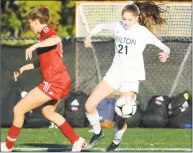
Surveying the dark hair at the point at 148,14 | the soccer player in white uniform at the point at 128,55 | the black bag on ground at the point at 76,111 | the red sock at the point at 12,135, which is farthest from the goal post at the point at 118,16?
the red sock at the point at 12,135

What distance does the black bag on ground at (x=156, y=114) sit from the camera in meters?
15.2

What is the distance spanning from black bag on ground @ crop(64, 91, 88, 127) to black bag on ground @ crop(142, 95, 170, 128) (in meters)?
1.21

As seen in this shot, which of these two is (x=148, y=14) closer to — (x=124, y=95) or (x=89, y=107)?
(x=124, y=95)

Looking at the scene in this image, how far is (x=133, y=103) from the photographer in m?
10.5

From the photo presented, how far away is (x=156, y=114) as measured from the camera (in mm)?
15289

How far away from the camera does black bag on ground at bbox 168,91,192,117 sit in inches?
604

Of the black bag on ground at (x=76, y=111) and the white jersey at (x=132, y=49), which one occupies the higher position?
the white jersey at (x=132, y=49)

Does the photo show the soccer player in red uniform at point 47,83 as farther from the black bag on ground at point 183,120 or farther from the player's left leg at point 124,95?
the black bag on ground at point 183,120

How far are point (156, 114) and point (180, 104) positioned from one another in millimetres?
539

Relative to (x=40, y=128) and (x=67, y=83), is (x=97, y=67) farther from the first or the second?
(x=67, y=83)

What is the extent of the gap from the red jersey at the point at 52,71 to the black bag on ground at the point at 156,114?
525 cm

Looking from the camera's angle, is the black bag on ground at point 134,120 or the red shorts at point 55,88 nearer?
the red shorts at point 55,88

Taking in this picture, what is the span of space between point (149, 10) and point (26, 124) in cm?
506

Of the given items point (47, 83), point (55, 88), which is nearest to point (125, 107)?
point (55, 88)
